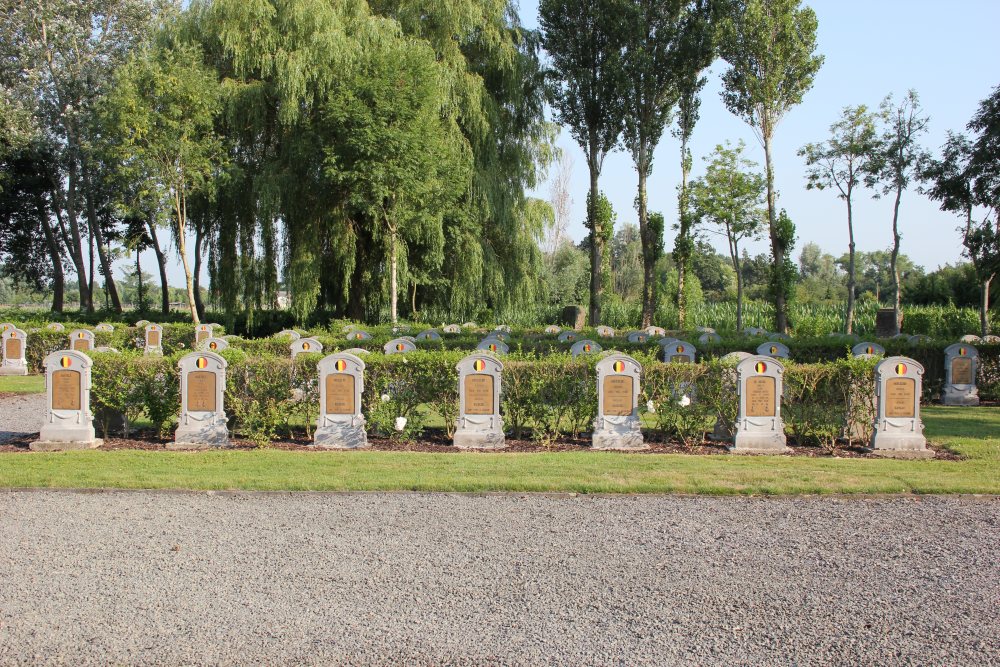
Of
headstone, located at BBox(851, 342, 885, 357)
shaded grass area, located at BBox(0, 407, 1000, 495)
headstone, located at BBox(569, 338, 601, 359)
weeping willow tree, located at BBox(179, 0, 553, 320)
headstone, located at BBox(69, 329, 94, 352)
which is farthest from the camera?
weeping willow tree, located at BBox(179, 0, 553, 320)

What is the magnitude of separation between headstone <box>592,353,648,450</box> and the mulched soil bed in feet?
0.82

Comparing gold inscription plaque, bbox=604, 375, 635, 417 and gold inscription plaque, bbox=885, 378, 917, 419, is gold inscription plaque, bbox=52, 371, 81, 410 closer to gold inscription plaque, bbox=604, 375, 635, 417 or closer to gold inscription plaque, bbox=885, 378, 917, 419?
gold inscription plaque, bbox=604, 375, 635, 417

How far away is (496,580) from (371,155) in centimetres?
1893

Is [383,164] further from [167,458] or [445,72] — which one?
[167,458]

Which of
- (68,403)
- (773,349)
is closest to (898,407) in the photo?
(773,349)

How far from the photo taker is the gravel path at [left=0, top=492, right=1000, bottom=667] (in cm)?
448

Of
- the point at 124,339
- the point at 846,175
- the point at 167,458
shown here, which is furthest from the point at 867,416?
the point at 846,175

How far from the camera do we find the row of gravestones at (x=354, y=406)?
10344 mm

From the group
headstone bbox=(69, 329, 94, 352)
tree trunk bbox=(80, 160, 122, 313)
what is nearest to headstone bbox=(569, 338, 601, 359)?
headstone bbox=(69, 329, 94, 352)

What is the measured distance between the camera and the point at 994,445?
1060 cm

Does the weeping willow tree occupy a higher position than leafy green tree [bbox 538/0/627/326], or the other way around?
leafy green tree [bbox 538/0/627/326]

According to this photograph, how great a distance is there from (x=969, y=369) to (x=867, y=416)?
6309mm

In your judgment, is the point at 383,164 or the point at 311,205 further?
the point at 311,205

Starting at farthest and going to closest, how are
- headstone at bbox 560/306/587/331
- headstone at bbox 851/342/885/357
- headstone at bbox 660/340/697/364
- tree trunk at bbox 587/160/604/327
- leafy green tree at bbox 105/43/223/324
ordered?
headstone at bbox 560/306/587/331, tree trunk at bbox 587/160/604/327, leafy green tree at bbox 105/43/223/324, headstone at bbox 851/342/885/357, headstone at bbox 660/340/697/364
